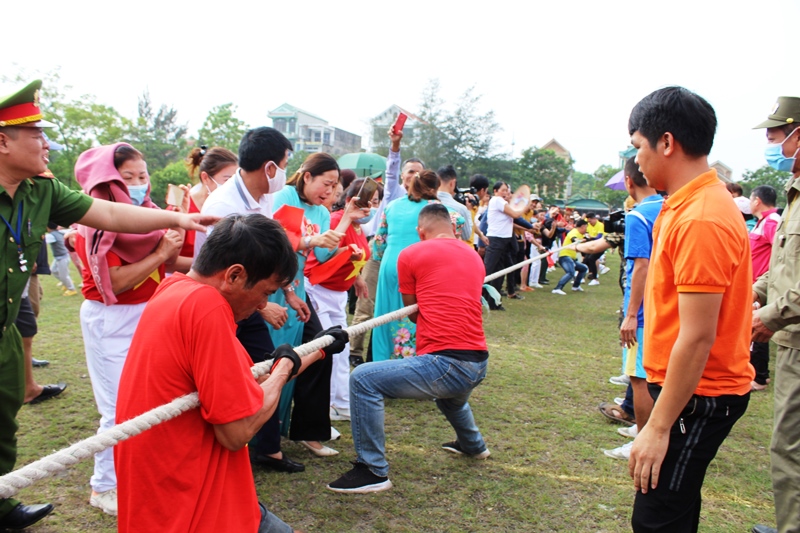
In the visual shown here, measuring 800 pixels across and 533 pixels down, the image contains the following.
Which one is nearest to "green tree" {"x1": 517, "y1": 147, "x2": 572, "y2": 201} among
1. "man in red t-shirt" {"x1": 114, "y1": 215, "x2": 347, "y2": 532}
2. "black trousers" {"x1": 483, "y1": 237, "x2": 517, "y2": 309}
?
"black trousers" {"x1": 483, "y1": 237, "x2": 517, "y2": 309}

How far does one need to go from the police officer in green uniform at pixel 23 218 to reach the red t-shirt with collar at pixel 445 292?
1359 mm

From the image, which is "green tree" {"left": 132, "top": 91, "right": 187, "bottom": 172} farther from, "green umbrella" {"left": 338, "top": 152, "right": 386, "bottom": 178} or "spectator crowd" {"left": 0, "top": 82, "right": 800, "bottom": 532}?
"spectator crowd" {"left": 0, "top": 82, "right": 800, "bottom": 532}

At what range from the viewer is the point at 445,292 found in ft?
11.5

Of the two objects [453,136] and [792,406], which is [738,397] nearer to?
[792,406]

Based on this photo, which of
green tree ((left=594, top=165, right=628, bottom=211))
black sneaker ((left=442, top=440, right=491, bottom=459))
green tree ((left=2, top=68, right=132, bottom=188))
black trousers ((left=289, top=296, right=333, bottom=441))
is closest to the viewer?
black trousers ((left=289, top=296, right=333, bottom=441))

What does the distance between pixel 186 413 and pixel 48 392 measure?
3750mm

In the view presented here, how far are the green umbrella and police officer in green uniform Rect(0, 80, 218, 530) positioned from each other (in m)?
12.3

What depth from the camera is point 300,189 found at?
4.07 meters

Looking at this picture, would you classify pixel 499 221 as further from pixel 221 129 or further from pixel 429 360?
Result: pixel 221 129

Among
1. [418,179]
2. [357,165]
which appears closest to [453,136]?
[357,165]

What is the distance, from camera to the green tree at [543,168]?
5547cm

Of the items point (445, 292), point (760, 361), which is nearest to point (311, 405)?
point (445, 292)

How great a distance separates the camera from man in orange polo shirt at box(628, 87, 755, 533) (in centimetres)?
177

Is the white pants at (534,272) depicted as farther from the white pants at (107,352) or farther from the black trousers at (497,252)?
the white pants at (107,352)
